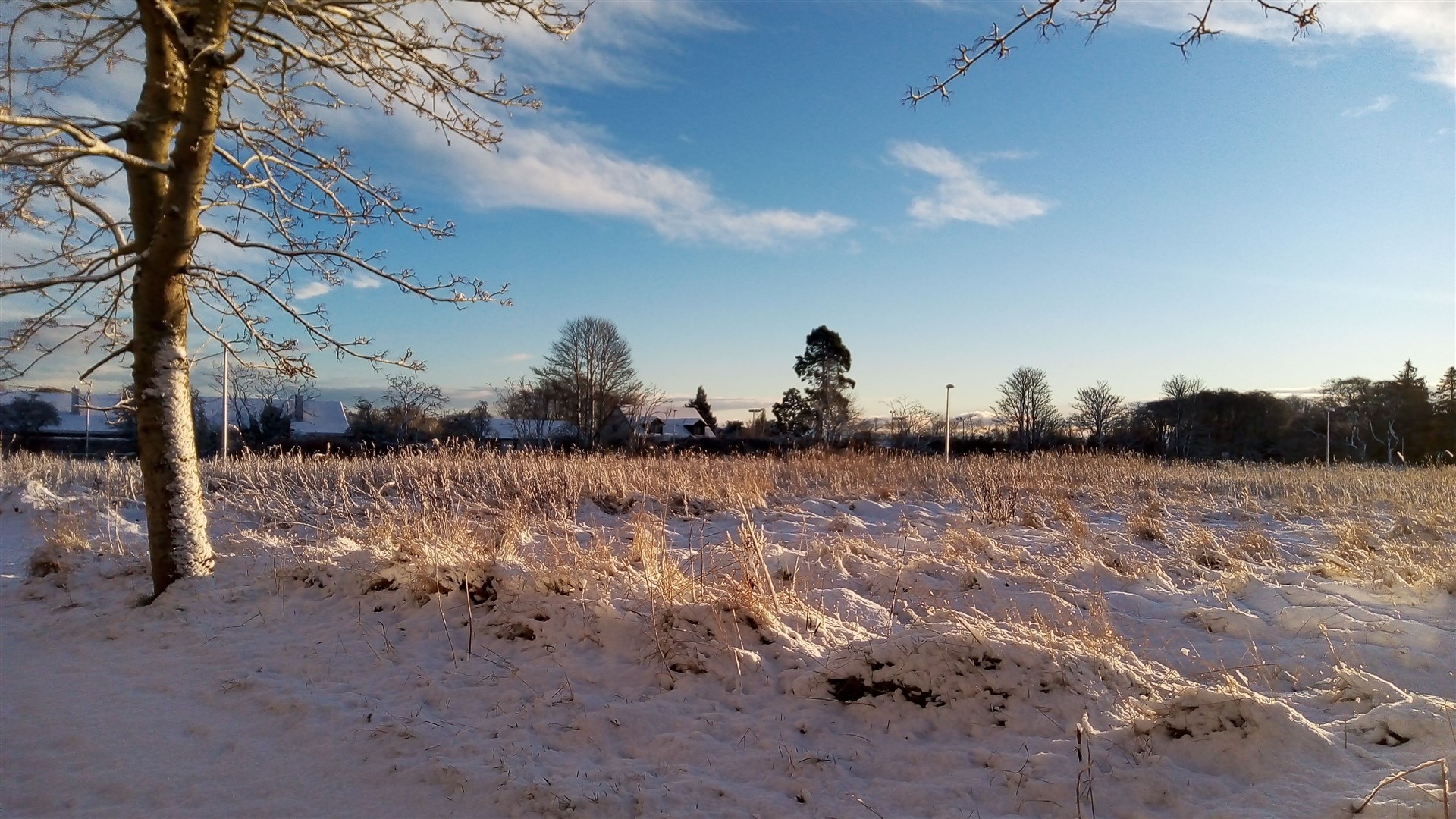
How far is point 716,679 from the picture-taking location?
385cm

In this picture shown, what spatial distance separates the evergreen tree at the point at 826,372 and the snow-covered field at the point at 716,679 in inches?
1548

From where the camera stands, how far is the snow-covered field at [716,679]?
2938 millimetres

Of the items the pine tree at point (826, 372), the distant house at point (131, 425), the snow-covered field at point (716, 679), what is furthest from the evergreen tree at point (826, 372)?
the snow-covered field at point (716, 679)

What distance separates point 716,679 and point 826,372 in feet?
147

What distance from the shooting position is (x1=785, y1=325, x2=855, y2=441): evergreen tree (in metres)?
47.3

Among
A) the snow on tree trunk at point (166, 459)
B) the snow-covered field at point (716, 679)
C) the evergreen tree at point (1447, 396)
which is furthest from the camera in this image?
the evergreen tree at point (1447, 396)

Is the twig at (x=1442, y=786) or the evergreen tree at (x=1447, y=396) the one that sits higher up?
A: the evergreen tree at (x=1447, y=396)

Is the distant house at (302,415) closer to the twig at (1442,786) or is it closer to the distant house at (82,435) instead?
the distant house at (82,435)

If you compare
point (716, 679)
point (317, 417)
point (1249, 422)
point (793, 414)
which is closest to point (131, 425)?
point (317, 417)

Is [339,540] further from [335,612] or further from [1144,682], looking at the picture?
[1144,682]

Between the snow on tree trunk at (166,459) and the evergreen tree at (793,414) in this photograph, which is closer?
the snow on tree trunk at (166,459)

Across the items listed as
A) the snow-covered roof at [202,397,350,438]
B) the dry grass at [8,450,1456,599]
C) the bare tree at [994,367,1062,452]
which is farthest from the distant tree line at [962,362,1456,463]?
the snow-covered roof at [202,397,350,438]

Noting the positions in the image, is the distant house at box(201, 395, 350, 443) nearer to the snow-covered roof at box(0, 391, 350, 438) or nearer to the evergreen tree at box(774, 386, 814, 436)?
the snow-covered roof at box(0, 391, 350, 438)

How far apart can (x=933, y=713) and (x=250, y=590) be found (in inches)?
193
